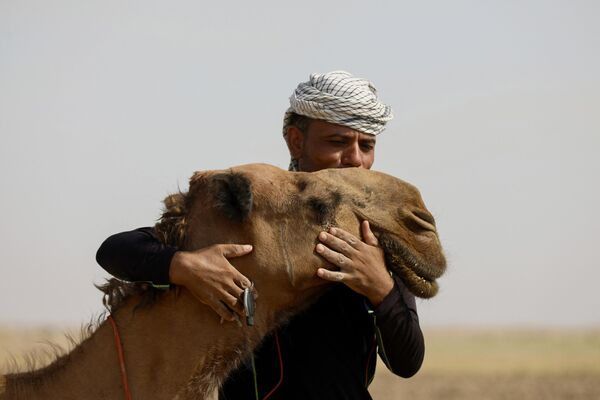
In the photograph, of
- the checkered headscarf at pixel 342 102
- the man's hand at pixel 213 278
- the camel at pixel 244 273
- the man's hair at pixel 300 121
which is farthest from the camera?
the man's hair at pixel 300 121

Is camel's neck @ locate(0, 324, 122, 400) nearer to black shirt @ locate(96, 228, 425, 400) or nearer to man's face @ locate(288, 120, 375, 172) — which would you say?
black shirt @ locate(96, 228, 425, 400)

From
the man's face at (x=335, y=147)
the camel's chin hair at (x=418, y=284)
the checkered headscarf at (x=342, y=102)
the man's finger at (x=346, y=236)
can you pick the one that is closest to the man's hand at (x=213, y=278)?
the man's finger at (x=346, y=236)

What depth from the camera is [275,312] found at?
15.1 ft

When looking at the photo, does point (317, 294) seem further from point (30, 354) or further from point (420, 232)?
point (30, 354)

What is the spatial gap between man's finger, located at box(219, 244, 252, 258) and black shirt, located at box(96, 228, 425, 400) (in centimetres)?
24

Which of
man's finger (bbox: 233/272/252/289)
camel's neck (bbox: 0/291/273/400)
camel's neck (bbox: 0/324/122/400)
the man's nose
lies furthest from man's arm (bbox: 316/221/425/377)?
camel's neck (bbox: 0/324/122/400)

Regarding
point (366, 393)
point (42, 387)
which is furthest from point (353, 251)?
point (42, 387)

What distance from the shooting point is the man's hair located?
527cm

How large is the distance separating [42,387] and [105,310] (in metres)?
0.47

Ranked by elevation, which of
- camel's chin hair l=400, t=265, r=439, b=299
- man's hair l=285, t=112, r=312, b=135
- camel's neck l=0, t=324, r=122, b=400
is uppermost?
man's hair l=285, t=112, r=312, b=135

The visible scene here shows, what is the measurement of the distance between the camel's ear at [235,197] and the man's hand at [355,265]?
376mm

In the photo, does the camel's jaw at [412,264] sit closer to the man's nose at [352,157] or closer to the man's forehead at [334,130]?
the man's nose at [352,157]

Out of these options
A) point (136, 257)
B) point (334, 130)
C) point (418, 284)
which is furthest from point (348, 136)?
point (136, 257)

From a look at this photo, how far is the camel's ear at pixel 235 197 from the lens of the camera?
4.51m
